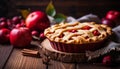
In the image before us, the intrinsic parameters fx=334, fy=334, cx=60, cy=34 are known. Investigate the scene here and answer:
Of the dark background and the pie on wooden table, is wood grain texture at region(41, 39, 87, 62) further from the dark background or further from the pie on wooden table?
the dark background

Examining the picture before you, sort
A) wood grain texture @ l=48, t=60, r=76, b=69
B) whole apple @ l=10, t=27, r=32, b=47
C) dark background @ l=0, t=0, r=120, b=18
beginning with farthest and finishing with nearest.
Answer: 1. dark background @ l=0, t=0, r=120, b=18
2. whole apple @ l=10, t=27, r=32, b=47
3. wood grain texture @ l=48, t=60, r=76, b=69

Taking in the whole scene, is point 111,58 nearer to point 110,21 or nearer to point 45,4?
point 110,21

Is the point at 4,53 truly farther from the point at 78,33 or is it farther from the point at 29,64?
the point at 78,33

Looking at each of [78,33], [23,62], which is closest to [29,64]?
[23,62]

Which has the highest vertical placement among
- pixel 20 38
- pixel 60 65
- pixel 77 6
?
pixel 77 6

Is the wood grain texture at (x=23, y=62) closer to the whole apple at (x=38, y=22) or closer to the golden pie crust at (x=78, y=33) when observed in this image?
the golden pie crust at (x=78, y=33)

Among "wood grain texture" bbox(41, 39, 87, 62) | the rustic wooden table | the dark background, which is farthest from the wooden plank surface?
the dark background
